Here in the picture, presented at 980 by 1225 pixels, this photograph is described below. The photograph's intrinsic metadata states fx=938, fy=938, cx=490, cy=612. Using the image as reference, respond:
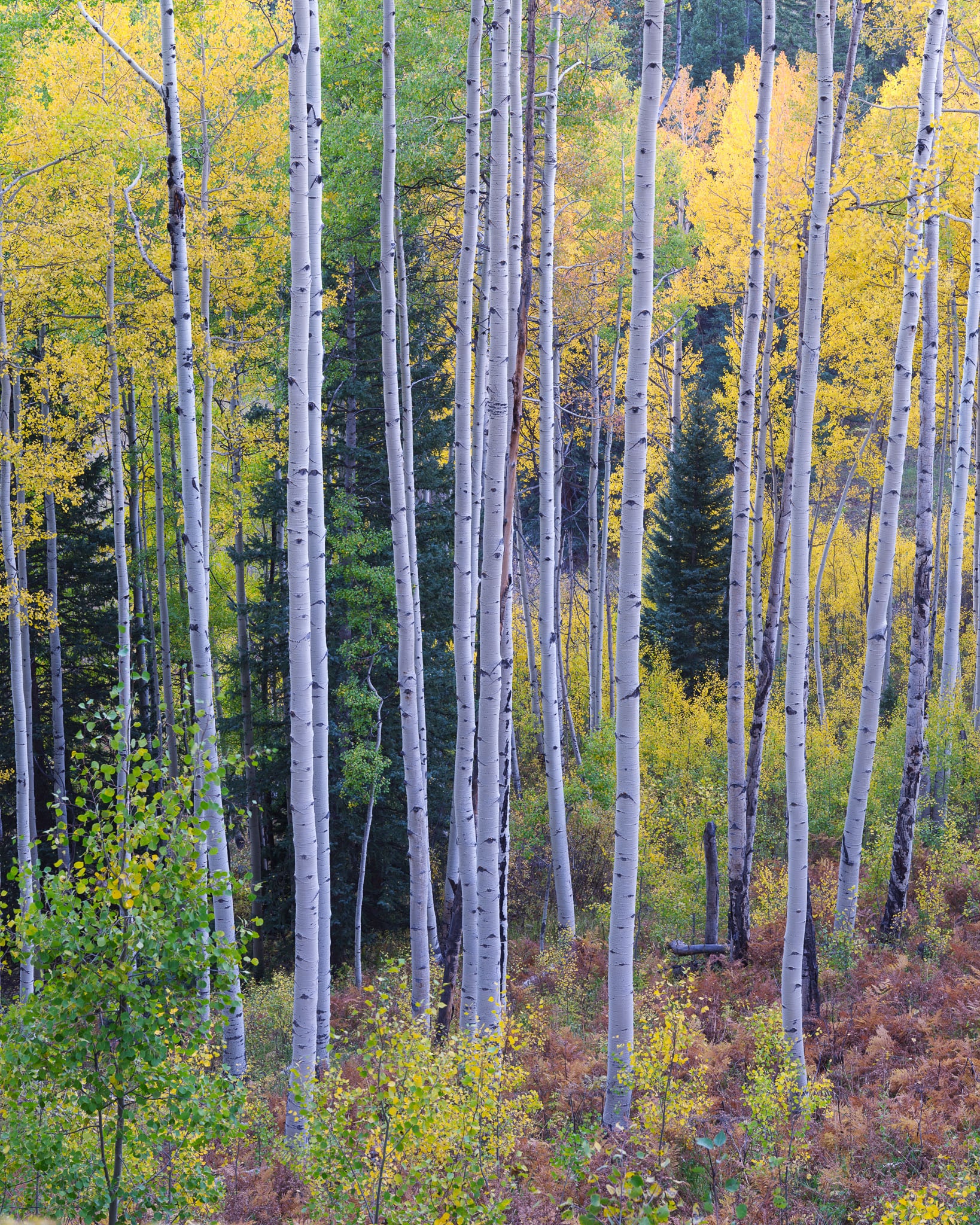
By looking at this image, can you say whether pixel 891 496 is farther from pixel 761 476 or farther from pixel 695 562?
pixel 695 562

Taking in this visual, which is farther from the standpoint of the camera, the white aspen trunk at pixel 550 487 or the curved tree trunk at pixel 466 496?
the white aspen trunk at pixel 550 487

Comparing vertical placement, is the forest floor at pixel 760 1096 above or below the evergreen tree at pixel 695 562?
below

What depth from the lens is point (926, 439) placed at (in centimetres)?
959

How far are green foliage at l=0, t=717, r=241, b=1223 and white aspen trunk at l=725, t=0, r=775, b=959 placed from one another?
5.60 m

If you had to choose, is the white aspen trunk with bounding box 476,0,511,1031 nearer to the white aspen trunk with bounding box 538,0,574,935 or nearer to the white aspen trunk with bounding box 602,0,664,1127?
the white aspen trunk with bounding box 602,0,664,1127

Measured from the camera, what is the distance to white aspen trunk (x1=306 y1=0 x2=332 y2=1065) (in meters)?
6.53

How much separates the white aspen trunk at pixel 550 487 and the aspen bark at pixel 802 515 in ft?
9.20

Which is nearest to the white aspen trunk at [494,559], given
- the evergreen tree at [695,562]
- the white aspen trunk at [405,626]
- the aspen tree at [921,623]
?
the white aspen trunk at [405,626]

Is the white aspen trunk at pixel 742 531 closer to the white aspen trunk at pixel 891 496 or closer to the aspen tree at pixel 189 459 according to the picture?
the white aspen trunk at pixel 891 496

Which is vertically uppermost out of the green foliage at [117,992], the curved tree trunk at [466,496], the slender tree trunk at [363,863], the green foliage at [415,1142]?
the curved tree trunk at [466,496]

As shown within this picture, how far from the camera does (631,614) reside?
584cm

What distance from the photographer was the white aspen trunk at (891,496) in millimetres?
7508

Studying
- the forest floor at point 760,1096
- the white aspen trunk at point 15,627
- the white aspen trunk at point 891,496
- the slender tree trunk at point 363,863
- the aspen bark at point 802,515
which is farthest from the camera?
the slender tree trunk at point 363,863

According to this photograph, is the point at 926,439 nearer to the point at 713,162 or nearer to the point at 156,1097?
the point at 156,1097
